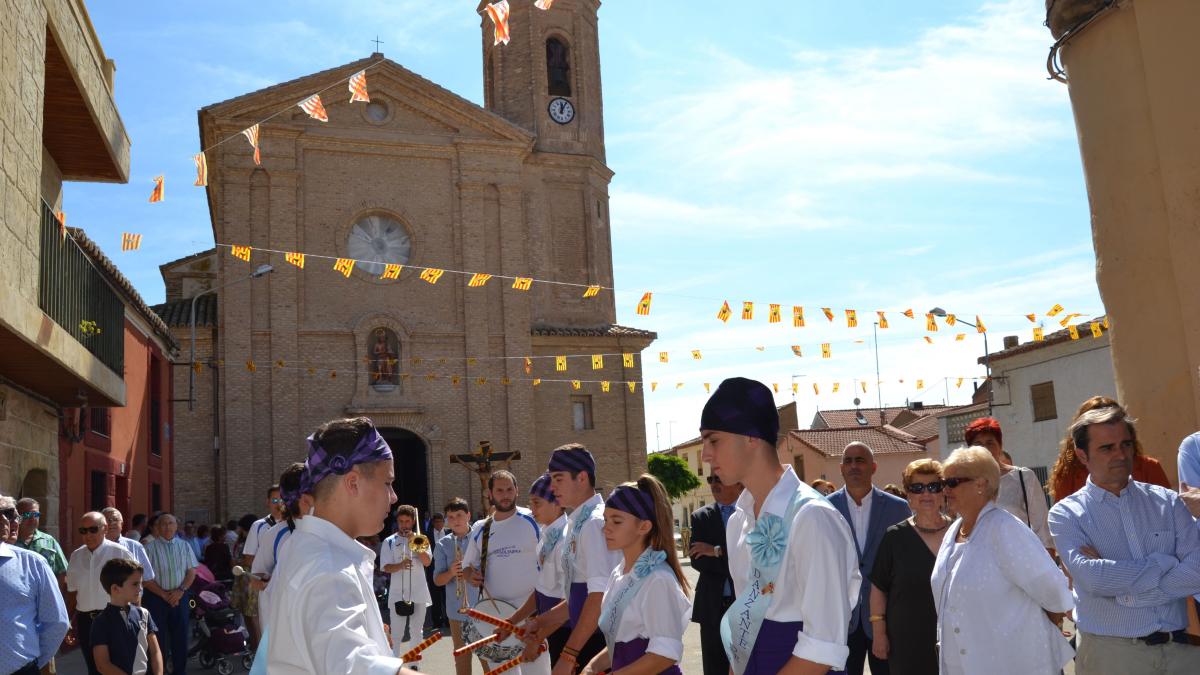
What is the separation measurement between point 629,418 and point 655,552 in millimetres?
30828

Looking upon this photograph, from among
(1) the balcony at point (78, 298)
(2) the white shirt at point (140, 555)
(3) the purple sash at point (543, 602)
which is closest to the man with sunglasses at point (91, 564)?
(2) the white shirt at point (140, 555)

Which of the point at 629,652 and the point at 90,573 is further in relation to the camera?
the point at 90,573

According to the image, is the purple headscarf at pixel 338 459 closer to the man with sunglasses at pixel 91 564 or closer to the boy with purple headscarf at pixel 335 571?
the boy with purple headscarf at pixel 335 571

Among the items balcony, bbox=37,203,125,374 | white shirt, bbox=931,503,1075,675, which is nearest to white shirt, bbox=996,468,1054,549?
white shirt, bbox=931,503,1075,675

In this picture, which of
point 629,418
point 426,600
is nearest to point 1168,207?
point 426,600

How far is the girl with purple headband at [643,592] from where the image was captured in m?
4.61

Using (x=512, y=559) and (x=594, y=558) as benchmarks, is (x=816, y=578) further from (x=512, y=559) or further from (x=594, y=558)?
(x=512, y=559)

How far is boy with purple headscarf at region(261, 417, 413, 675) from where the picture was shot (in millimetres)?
2771

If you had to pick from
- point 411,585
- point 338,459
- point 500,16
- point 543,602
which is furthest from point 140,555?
point 338,459

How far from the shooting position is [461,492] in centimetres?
3184

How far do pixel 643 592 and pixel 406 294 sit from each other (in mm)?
29061

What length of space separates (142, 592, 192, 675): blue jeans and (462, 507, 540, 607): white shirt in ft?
16.6

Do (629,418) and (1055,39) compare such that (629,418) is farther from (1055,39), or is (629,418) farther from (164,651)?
(1055,39)

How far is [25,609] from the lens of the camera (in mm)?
6191
